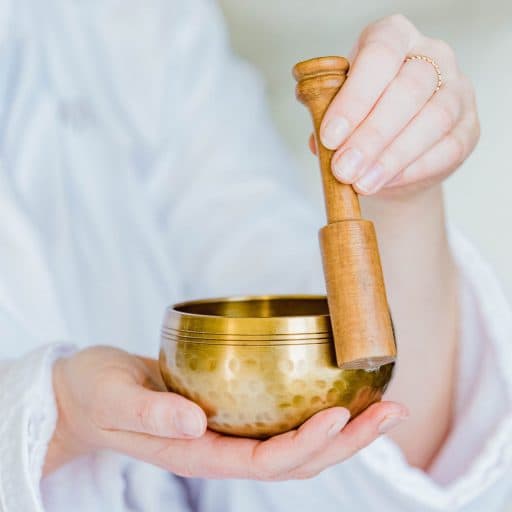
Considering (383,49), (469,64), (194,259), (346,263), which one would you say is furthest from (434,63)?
(469,64)

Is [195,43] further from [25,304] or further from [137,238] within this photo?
[25,304]

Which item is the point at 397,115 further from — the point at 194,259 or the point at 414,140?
the point at 194,259

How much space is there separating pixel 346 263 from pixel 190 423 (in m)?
0.13

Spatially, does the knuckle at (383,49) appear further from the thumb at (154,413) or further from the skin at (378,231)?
the thumb at (154,413)

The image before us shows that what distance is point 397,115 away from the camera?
1.47 ft

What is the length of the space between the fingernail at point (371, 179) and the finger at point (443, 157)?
30 millimetres

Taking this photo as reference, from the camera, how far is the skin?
43 centimetres

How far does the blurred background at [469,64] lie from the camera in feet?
4.32

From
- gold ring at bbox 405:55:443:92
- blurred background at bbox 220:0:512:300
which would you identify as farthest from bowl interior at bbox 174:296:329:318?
blurred background at bbox 220:0:512:300

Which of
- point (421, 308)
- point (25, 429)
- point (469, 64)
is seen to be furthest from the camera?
point (469, 64)

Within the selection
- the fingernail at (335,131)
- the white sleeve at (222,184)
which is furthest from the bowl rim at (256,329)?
the white sleeve at (222,184)

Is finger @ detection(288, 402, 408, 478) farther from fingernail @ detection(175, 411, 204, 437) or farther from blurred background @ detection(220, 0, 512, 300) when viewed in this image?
blurred background @ detection(220, 0, 512, 300)

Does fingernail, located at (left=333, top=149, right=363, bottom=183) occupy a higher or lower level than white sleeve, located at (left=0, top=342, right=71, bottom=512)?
higher

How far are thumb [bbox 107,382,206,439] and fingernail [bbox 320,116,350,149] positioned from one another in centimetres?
17
